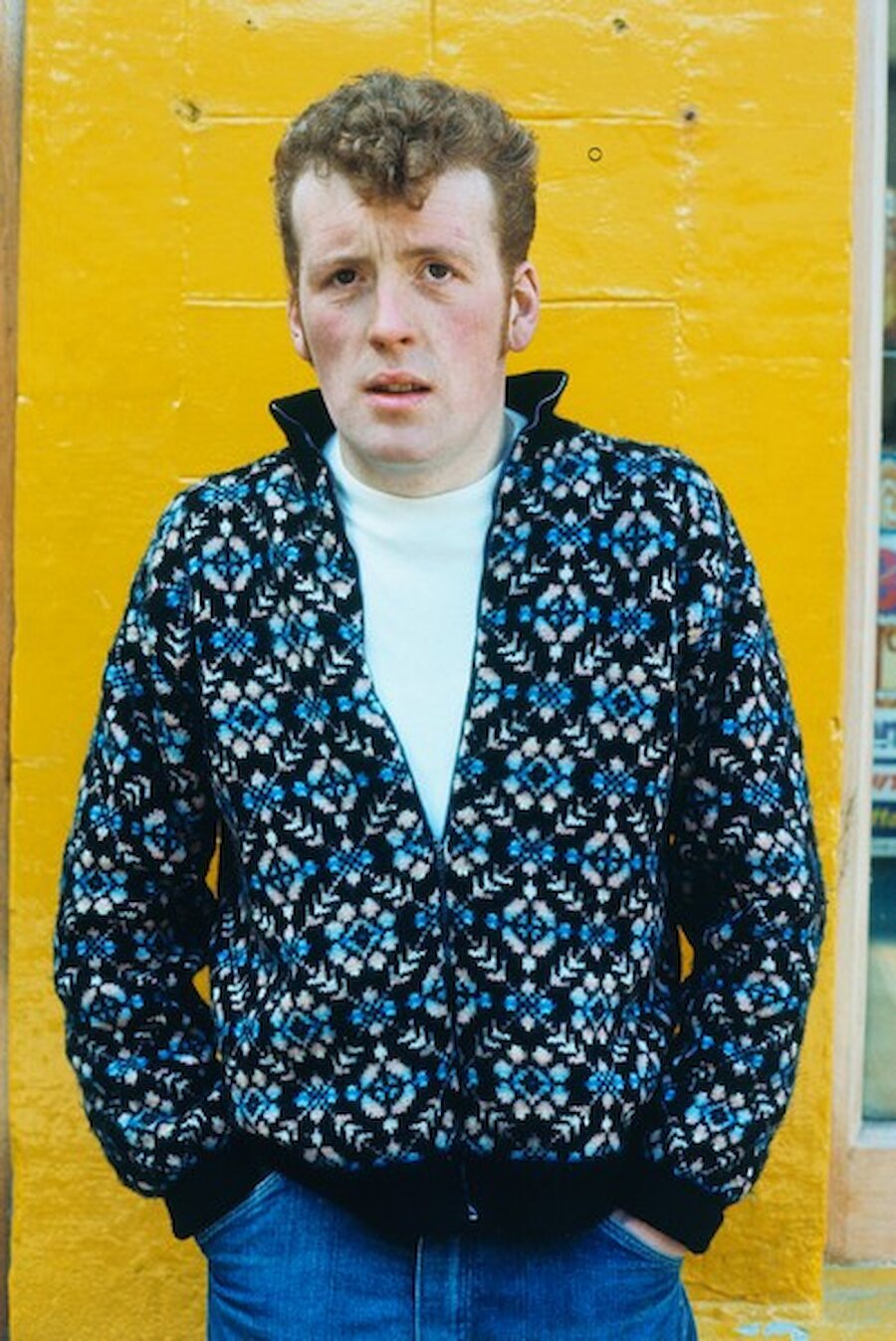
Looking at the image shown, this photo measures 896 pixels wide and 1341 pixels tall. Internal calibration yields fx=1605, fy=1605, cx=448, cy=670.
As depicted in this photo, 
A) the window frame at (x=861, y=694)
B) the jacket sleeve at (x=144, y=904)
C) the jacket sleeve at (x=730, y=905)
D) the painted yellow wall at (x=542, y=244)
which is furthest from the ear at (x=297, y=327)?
the window frame at (x=861, y=694)

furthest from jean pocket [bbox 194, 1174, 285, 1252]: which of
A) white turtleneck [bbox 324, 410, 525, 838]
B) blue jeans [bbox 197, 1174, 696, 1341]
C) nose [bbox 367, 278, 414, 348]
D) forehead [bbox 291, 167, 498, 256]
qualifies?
forehead [bbox 291, 167, 498, 256]

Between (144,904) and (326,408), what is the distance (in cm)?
67

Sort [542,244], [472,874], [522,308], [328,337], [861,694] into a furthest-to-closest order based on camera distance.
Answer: [861,694] → [542,244] → [522,308] → [328,337] → [472,874]

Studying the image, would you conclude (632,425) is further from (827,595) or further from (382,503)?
(382,503)

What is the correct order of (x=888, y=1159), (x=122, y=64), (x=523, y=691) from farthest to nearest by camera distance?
(x=888, y=1159)
(x=122, y=64)
(x=523, y=691)

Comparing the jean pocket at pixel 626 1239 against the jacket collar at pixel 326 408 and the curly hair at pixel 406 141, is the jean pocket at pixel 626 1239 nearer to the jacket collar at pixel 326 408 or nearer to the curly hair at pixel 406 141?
the jacket collar at pixel 326 408

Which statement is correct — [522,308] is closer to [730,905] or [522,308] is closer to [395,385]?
[395,385]

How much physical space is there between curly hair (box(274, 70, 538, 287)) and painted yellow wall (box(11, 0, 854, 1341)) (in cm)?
85

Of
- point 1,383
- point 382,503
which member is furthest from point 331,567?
point 1,383

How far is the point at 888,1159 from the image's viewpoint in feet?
9.76

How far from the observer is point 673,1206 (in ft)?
6.15

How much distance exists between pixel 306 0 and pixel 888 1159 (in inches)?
91.8

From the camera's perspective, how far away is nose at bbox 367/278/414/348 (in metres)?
1.86

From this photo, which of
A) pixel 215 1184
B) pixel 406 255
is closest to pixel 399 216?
pixel 406 255
